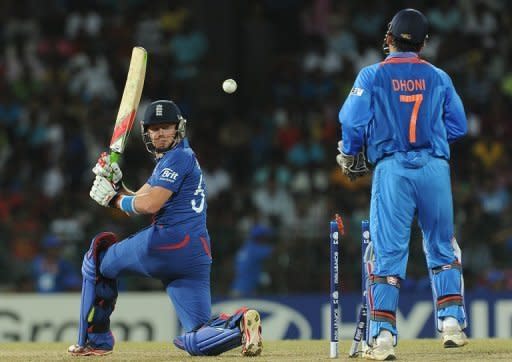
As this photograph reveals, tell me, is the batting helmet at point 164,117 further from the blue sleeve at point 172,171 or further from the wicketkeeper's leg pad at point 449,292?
the wicketkeeper's leg pad at point 449,292

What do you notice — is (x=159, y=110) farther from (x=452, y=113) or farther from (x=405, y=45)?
(x=452, y=113)

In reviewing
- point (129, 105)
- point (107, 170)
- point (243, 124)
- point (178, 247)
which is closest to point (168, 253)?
point (178, 247)

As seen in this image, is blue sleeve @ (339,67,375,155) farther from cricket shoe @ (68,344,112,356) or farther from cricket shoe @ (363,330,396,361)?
cricket shoe @ (68,344,112,356)

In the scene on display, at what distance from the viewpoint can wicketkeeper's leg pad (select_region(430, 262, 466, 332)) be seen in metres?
8.42

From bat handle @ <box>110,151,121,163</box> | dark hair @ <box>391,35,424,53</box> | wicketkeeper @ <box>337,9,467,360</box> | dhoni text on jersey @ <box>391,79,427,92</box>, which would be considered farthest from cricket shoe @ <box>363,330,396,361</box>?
bat handle @ <box>110,151,121,163</box>

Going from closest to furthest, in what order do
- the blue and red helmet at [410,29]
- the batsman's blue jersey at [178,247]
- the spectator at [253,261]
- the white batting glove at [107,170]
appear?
1. the blue and red helmet at [410,29]
2. the batsman's blue jersey at [178,247]
3. the white batting glove at [107,170]
4. the spectator at [253,261]

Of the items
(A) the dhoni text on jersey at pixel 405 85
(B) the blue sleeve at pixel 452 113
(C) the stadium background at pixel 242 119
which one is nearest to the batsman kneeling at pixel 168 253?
(A) the dhoni text on jersey at pixel 405 85

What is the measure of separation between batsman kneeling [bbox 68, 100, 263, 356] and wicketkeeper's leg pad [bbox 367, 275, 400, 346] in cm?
83

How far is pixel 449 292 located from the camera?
332 inches

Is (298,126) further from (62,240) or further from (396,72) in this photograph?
(396,72)

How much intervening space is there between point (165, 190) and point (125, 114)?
0.90 metres

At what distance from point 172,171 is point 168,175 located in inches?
1.6

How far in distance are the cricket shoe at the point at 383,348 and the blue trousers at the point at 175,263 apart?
1282mm

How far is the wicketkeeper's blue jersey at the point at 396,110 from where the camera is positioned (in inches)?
323
